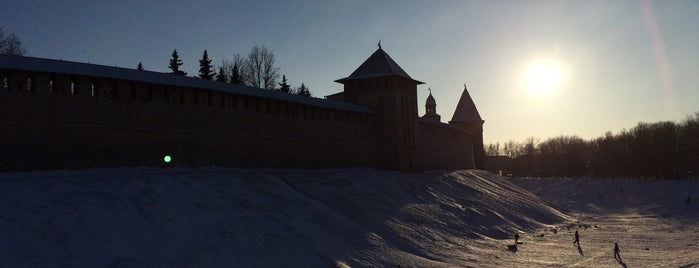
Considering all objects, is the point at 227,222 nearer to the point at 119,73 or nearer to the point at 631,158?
the point at 119,73

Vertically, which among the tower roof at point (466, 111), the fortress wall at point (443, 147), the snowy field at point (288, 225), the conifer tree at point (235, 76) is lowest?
the snowy field at point (288, 225)

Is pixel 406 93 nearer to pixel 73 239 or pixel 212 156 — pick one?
pixel 212 156

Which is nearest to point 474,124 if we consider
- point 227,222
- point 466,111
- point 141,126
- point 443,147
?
point 466,111

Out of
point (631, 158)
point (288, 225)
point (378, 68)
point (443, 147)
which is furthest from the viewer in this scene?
point (631, 158)

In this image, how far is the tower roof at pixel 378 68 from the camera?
2280cm

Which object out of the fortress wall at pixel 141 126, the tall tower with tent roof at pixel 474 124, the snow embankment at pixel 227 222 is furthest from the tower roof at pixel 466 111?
the fortress wall at pixel 141 126

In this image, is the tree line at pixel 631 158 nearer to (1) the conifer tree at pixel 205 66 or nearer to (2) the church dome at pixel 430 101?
(2) the church dome at pixel 430 101

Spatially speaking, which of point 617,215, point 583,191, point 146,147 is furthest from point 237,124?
point 583,191

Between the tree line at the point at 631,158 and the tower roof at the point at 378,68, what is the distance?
1104 inches

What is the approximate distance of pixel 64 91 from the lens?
476 inches

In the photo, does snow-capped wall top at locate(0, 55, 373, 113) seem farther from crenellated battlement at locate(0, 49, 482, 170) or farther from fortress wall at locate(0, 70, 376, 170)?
fortress wall at locate(0, 70, 376, 170)

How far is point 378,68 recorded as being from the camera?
23.2 m

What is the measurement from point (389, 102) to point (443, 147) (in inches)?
270

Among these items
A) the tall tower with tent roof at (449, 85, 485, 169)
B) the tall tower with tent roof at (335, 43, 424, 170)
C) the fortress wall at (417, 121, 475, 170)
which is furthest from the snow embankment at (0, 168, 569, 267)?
the tall tower with tent roof at (449, 85, 485, 169)
